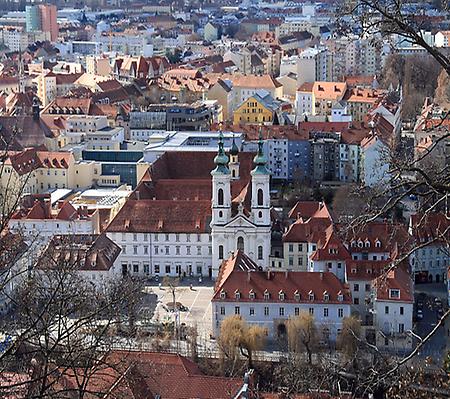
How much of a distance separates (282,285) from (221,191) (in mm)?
3804

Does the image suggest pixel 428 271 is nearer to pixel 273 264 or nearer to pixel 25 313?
pixel 273 264

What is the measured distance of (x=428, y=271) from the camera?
19.9m

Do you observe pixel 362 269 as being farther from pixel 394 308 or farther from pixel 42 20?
pixel 42 20

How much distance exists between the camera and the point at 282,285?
17828 millimetres

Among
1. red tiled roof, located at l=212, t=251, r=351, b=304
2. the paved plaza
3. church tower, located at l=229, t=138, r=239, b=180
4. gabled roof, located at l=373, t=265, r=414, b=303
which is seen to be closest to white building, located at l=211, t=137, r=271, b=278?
the paved plaza

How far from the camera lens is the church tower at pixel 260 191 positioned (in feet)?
67.8

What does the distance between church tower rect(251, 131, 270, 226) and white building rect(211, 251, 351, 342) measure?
323 centimetres

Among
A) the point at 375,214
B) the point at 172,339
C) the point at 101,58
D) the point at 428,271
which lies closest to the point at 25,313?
the point at 375,214

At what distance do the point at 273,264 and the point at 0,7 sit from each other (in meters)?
65.1

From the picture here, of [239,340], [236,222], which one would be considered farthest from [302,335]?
[236,222]

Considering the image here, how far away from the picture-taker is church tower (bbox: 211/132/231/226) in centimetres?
2083

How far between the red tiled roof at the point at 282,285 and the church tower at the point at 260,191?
303cm

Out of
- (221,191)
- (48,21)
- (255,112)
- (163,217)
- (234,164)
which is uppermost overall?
(48,21)

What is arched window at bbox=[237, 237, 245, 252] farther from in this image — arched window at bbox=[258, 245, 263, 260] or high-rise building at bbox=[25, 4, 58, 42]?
high-rise building at bbox=[25, 4, 58, 42]
